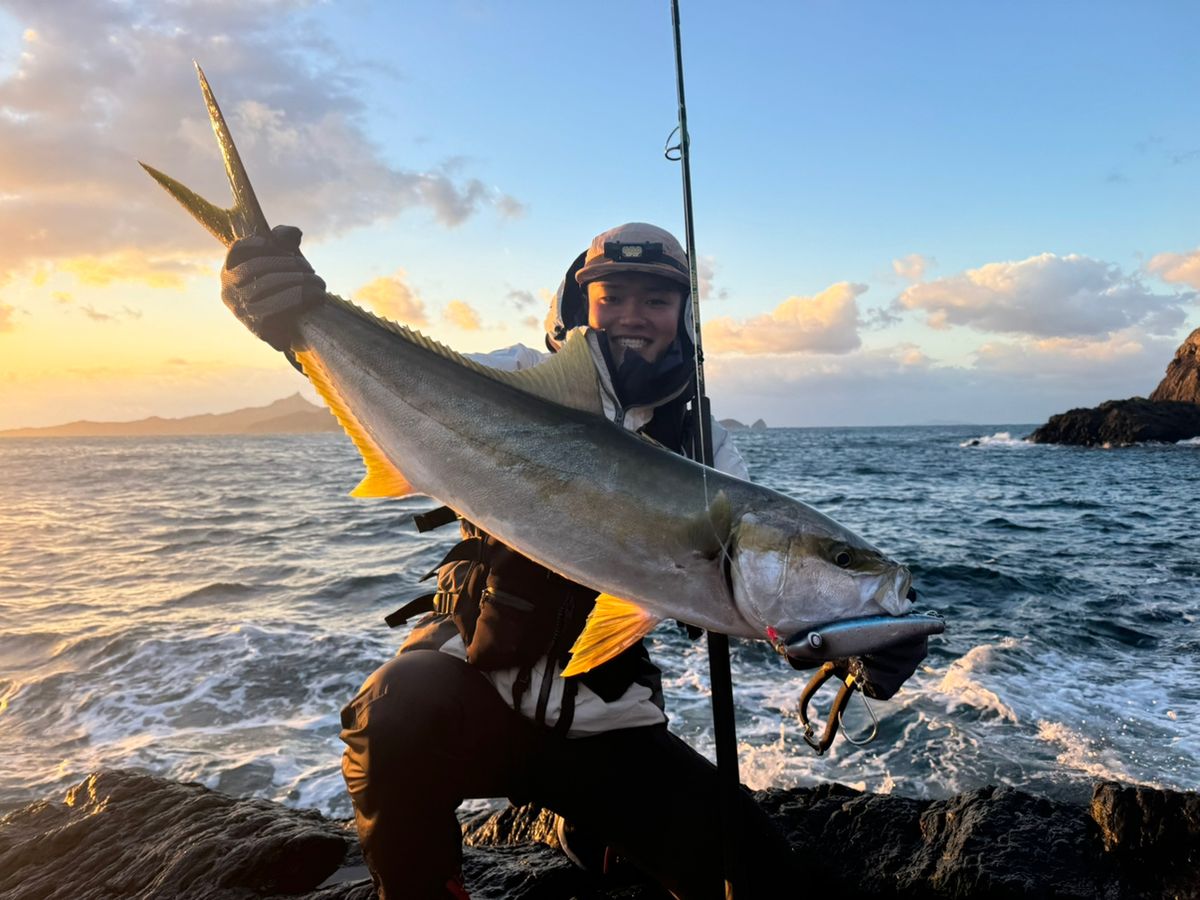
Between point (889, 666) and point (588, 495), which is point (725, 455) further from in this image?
point (889, 666)

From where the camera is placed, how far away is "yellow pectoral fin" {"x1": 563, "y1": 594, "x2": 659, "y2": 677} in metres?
2.58

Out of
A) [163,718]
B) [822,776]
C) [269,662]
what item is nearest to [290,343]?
[822,776]

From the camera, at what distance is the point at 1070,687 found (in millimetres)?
7906

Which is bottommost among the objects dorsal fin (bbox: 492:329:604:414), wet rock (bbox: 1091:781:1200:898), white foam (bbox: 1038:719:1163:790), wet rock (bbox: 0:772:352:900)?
white foam (bbox: 1038:719:1163:790)

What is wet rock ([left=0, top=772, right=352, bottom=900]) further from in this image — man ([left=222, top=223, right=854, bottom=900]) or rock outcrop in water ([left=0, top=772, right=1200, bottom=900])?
man ([left=222, top=223, right=854, bottom=900])

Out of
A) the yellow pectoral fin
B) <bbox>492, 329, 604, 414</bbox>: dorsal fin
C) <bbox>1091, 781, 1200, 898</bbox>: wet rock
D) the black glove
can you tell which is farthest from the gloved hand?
<bbox>1091, 781, 1200, 898</bbox>: wet rock

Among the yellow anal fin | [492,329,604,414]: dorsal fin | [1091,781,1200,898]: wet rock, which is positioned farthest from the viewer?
[1091,781,1200,898]: wet rock

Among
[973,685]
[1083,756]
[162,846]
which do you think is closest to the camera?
[162,846]

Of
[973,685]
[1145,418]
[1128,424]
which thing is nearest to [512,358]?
[973,685]

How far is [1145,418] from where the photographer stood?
187ft

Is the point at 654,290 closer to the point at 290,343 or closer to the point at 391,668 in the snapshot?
the point at 290,343

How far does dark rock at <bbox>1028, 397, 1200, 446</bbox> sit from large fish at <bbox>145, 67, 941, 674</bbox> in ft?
219

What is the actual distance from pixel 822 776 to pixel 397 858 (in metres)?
4.27

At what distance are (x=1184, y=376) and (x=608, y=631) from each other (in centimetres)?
8281
